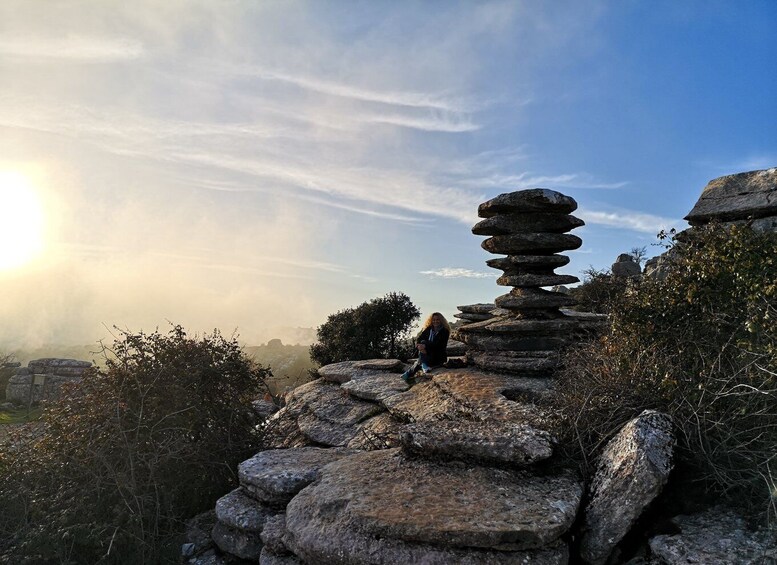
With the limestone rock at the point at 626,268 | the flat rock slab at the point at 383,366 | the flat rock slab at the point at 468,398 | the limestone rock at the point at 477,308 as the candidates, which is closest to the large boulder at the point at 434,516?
the flat rock slab at the point at 468,398

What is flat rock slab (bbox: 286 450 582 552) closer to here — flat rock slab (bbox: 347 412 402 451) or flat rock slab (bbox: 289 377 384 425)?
flat rock slab (bbox: 347 412 402 451)

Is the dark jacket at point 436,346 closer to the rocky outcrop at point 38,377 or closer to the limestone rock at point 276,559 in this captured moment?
the limestone rock at point 276,559

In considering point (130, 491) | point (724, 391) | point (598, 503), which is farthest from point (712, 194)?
point (130, 491)

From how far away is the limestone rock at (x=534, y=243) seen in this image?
39.0ft

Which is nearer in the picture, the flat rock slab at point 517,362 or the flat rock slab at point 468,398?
the flat rock slab at point 468,398

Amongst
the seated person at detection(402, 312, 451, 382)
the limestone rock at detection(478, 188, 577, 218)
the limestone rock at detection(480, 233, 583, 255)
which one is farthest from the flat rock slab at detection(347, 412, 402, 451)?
the limestone rock at detection(478, 188, 577, 218)

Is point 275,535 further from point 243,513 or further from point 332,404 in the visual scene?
point 332,404

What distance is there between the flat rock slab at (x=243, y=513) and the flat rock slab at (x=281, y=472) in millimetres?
113

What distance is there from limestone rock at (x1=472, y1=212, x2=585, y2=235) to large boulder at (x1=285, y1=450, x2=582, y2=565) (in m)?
7.52

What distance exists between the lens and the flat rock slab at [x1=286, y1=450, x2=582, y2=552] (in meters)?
4.44

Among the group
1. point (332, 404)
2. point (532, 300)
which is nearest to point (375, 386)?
point (332, 404)

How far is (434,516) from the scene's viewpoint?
4.66 m

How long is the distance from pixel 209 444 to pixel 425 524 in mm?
4958

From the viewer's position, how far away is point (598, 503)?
4957mm
